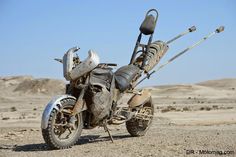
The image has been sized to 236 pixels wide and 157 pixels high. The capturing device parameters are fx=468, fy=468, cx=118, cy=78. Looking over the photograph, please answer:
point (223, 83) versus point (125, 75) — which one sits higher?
point (223, 83)

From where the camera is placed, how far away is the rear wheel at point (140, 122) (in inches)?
443

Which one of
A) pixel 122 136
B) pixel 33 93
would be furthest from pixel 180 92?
pixel 122 136

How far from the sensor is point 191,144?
933 cm

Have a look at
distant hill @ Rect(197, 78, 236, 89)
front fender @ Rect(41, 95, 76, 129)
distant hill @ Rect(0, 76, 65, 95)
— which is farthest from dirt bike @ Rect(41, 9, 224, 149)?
distant hill @ Rect(197, 78, 236, 89)

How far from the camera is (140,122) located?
11.4 metres

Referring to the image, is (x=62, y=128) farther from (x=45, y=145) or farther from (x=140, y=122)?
(x=140, y=122)

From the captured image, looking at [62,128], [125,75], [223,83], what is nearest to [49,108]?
[62,128]

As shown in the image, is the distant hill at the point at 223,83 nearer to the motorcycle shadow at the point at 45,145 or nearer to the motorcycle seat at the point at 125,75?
the motorcycle shadow at the point at 45,145

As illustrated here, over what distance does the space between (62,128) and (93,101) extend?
0.85 m

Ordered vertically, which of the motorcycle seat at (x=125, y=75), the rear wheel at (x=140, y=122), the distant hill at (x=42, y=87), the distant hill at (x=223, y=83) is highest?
the distant hill at (x=223, y=83)

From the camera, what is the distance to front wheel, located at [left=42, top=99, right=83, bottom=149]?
895 centimetres

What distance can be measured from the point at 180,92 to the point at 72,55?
56254mm

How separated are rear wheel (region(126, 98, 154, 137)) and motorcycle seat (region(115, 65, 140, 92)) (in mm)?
816

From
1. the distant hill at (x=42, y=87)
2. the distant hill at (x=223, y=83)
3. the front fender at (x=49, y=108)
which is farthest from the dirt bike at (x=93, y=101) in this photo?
the distant hill at (x=223, y=83)
